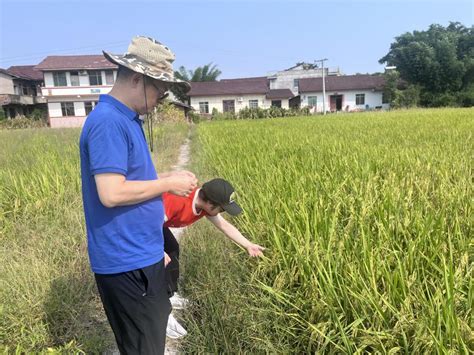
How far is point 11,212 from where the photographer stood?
351 cm

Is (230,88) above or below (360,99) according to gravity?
above

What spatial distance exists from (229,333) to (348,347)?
2.18 feet

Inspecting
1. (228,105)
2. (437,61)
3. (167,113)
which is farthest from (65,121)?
(437,61)

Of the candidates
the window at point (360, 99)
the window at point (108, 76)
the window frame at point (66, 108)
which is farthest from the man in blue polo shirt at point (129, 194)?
the window at point (360, 99)

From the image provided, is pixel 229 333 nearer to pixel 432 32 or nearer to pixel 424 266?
pixel 424 266

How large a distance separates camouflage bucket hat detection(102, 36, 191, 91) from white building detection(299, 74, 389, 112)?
32166mm

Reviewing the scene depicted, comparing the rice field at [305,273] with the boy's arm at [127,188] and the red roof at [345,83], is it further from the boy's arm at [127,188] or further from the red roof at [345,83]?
the red roof at [345,83]

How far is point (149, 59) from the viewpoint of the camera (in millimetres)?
1288

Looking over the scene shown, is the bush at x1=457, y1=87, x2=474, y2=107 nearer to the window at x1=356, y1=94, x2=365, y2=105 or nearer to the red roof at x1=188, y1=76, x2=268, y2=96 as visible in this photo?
the window at x1=356, y1=94, x2=365, y2=105

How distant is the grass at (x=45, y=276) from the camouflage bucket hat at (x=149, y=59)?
1.05 metres

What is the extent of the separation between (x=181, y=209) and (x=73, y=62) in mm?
30782

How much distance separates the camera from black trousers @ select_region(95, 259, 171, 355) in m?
1.33

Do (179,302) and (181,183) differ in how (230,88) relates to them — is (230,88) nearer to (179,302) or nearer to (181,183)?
(179,302)

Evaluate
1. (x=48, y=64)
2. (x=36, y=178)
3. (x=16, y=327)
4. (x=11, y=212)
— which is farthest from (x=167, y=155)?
(x=48, y=64)
